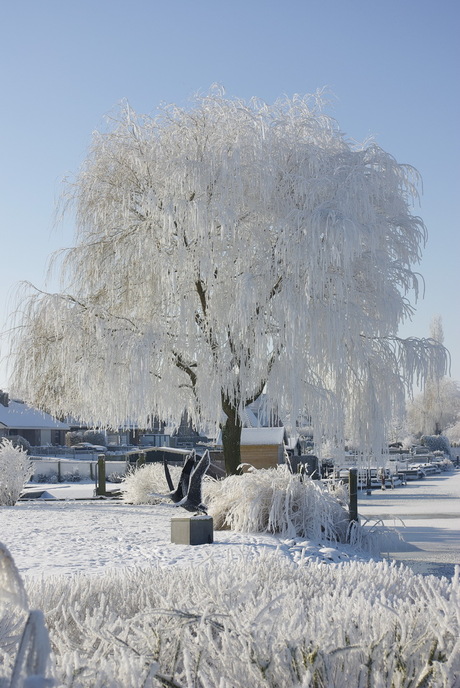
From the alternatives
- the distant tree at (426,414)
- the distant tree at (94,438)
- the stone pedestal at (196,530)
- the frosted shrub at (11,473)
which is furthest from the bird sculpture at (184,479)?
the distant tree at (426,414)

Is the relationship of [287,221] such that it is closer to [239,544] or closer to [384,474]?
[239,544]

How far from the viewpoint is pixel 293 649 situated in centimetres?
288

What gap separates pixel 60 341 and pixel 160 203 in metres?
3.83

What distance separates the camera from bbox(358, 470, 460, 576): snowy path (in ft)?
37.2

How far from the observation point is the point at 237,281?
1484 cm

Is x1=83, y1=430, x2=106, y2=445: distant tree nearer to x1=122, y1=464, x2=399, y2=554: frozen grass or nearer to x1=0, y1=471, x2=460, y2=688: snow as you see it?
x1=122, y1=464, x2=399, y2=554: frozen grass

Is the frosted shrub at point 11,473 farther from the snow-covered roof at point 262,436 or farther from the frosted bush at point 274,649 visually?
the frosted bush at point 274,649

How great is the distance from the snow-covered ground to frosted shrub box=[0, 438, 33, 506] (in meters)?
0.35

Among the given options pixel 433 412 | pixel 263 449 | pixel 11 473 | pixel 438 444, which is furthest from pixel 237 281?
pixel 433 412

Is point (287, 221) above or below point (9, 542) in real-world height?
above

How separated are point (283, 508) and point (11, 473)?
7.82 metres

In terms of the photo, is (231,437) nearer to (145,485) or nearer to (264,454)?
(145,485)

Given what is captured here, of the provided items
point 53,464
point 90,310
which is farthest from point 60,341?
point 53,464

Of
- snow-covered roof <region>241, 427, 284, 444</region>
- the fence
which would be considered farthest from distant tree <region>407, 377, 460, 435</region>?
snow-covered roof <region>241, 427, 284, 444</region>
